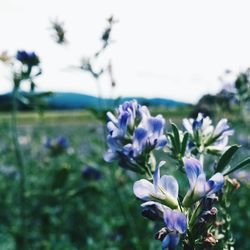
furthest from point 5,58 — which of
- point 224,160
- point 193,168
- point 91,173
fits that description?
point 91,173

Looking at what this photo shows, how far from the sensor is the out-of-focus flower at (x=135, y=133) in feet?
4.77

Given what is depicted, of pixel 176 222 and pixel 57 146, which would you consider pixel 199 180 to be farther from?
pixel 57 146

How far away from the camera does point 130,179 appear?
5598 mm

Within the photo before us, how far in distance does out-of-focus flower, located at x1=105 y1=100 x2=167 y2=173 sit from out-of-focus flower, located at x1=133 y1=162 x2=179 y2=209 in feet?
0.98

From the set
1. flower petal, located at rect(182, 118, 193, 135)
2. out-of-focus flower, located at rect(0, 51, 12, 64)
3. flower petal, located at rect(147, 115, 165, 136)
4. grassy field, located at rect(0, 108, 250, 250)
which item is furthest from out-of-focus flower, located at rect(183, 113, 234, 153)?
grassy field, located at rect(0, 108, 250, 250)

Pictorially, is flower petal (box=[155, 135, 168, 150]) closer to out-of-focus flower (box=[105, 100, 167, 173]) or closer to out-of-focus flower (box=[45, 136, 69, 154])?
out-of-focus flower (box=[105, 100, 167, 173])

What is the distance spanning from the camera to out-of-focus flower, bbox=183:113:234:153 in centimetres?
159

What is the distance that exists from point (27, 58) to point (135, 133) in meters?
1.23

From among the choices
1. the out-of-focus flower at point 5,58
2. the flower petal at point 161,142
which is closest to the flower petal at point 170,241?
the flower petal at point 161,142

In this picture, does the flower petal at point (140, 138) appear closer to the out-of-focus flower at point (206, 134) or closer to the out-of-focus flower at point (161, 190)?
the out-of-focus flower at point (206, 134)

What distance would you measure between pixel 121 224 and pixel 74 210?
44.7 inches

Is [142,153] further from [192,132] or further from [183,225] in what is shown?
[183,225]

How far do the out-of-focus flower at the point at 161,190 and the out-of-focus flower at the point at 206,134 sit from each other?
0.43 m

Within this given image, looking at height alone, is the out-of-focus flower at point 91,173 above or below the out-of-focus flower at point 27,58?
below
